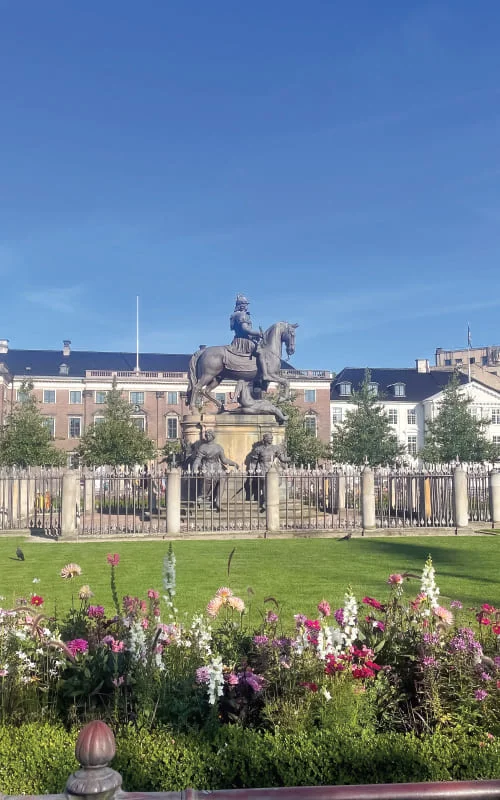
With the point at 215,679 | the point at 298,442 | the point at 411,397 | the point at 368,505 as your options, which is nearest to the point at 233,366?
the point at 368,505

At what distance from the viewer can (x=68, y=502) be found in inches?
752

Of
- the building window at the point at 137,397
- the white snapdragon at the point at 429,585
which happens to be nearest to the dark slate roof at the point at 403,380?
the building window at the point at 137,397

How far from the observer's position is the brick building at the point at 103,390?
73500mm

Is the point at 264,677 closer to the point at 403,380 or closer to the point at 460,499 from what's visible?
the point at 460,499

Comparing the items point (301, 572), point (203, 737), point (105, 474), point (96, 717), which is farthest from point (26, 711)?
point (105, 474)

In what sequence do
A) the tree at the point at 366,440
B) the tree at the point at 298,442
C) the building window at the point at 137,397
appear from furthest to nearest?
the building window at the point at 137,397 → the tree at the point at 366,440 → the tree at the point at 298,442

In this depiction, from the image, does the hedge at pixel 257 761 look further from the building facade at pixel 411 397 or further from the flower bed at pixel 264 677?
the building facade at pixel 411 397

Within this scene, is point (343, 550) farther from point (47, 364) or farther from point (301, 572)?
point (47, 364)

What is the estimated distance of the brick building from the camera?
241 ft

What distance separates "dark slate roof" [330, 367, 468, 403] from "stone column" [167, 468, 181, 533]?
63.2 m

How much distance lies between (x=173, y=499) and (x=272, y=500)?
9.56 ft

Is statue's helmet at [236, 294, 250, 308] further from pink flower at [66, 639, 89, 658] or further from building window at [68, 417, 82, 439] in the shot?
building window at [68, 417, 82, 439]

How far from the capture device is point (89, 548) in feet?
55.7

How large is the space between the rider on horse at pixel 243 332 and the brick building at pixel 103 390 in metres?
46.9
